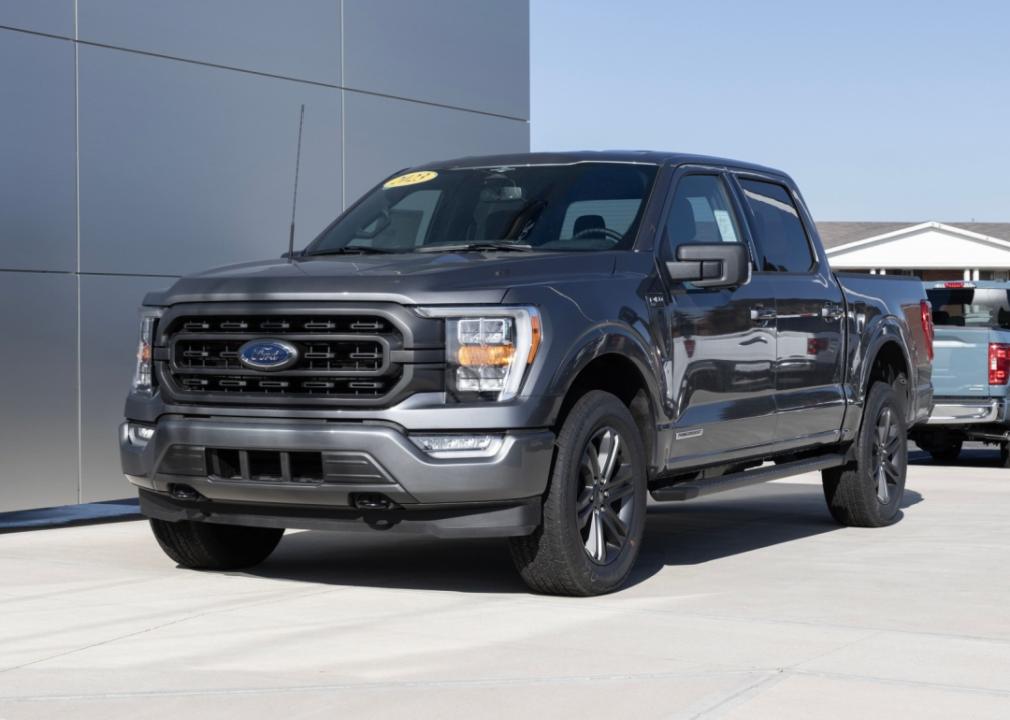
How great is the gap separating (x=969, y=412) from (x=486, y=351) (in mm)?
9861

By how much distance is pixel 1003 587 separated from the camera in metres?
7.93

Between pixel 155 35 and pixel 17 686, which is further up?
pixel 155 35

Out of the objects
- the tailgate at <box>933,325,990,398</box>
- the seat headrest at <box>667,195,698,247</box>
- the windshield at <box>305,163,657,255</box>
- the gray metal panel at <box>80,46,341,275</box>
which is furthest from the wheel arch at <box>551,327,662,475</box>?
the tailgate at <box>933,325,990,398</box>

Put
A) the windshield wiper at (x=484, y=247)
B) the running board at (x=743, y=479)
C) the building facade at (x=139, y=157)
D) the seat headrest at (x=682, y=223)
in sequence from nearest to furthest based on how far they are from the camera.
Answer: the windshield wiper at (x=484, y=247) < the running board at (x=743, y=479) < the seat headrest at (x=682, y=223) < the building facade at (x=139, y=157)

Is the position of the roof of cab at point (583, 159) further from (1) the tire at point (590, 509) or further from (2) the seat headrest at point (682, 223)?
(1) the tire at point (590, 509)

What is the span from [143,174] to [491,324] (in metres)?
5.58

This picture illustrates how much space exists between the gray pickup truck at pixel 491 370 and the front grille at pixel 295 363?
1 cm

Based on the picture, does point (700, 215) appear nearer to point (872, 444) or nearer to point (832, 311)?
point (832, 311)

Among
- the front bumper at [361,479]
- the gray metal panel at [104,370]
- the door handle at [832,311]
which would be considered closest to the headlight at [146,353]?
the front bumper at [361,479]

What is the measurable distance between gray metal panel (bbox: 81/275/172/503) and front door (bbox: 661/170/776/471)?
4594 mm

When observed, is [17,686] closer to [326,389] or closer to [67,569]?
[326,389]

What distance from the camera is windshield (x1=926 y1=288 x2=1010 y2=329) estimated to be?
16.8 meters

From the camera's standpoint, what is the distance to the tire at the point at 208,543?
26.8ft

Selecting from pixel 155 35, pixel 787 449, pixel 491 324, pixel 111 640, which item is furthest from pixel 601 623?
pixel 155 35
